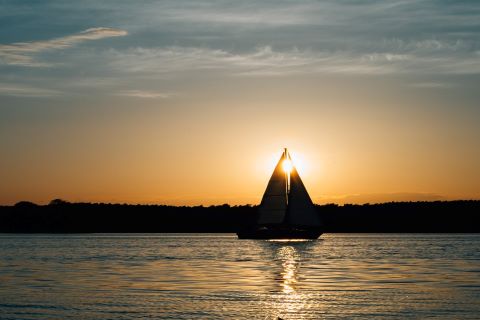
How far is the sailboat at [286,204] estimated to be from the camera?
400ft

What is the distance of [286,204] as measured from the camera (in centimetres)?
12225

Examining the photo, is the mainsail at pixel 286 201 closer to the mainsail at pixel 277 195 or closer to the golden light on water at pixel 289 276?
the mainsail at pixel 277 195

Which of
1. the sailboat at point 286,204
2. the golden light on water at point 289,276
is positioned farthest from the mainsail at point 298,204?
the golden light on water at point 289,276

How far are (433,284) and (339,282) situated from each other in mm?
6106

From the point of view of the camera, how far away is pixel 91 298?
143 ft

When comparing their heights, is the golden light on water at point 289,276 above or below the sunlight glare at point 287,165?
below

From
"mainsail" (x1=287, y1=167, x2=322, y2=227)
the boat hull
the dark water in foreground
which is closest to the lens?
the dark water in foreground

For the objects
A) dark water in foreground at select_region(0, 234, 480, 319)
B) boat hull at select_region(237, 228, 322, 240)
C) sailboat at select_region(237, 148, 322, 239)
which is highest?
sailboat at select_region(237, 148, 322, 239)

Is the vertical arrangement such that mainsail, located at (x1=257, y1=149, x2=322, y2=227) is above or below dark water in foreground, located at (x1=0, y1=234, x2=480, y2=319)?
above

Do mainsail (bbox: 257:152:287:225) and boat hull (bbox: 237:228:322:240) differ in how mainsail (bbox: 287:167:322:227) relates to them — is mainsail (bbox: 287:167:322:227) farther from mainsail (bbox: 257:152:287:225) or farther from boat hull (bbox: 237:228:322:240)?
boat hull (bbox: 237:228:322:240)

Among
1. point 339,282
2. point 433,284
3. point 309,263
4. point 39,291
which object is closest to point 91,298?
point 39,291

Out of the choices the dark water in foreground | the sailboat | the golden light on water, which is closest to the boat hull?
the sailboat

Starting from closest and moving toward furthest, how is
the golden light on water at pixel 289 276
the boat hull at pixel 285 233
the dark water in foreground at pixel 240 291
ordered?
the dark water in foreground at pixel 240 291, the golden light on water at pixel 289 276, the boat hull at pixel 285 233

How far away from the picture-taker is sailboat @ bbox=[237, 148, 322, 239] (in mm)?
121938
